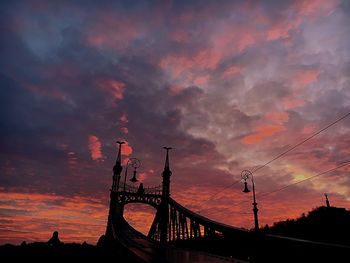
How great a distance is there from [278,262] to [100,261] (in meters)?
12.4

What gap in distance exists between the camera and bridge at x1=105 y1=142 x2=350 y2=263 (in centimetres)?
739

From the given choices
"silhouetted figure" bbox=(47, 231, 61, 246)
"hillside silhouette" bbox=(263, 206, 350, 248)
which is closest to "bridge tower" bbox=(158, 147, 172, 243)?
"silhouetted figure" bbox=(47, 231, 61, 246)

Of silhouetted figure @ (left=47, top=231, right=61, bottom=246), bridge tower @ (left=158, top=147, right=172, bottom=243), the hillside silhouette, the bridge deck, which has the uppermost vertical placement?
bridge tower @ (left=158, top=147, right=172, bottom=243)

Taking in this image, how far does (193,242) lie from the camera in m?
29.4

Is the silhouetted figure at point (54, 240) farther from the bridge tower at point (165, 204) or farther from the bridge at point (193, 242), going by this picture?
the bridge tower at point (165, 204)

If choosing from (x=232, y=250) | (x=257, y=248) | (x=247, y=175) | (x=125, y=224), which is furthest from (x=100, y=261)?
(x=125, y=224)

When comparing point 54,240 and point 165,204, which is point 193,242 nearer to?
point 54,240

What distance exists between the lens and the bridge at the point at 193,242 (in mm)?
7387

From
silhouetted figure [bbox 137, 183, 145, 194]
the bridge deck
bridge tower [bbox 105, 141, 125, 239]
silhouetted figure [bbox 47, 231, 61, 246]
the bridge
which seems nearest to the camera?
the bridge

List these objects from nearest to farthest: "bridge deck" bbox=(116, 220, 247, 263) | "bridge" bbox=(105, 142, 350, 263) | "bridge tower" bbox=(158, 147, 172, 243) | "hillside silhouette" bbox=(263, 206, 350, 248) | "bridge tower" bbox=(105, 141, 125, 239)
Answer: "bridge" bbox=(105, 142, 350, 263)
"bridge deck" bbox=(116, 220, 247, 263)
"hillside silhouette" bbox=(263, 206, 350, 248)
"bridge tower" bbox=(105, 141, 125, 239)
"bridge tower" bbox=(158, 147, 172, 243)

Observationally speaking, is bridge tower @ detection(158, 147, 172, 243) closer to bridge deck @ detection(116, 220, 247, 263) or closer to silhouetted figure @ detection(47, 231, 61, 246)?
silhouetted figure @ detection(47, 231, 61, 246)

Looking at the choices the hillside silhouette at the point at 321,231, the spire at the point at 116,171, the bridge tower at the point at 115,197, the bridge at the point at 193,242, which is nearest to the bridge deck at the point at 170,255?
the bridge at the point at 193,242

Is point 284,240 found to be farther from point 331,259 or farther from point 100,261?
point 100,261

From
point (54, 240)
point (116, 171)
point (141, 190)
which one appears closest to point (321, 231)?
point (54, 240)
